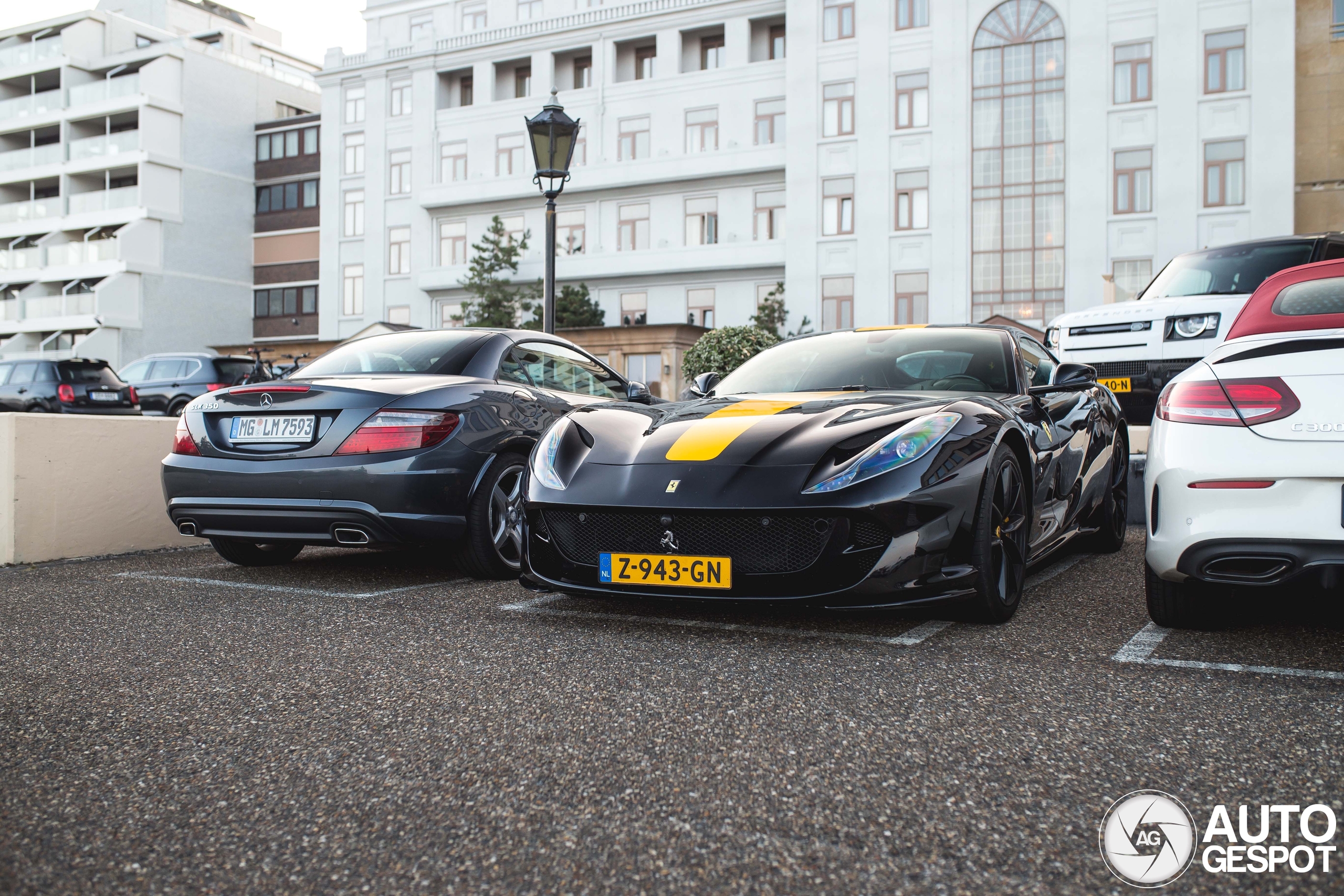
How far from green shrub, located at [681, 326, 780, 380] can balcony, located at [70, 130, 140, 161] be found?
1390 inches

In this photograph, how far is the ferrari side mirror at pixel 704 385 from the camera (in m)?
5.09

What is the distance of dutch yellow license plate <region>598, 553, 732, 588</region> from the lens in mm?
3479

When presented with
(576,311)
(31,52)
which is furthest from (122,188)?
(576,311)

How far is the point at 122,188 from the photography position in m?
49.5

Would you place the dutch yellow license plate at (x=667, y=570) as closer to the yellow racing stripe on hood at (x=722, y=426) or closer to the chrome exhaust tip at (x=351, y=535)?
the yellow racing stripe on hood at (x=722, y=426)

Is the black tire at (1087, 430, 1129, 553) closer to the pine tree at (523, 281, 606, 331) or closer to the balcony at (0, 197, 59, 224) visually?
the pine tree at (523, 281, 606, 331)

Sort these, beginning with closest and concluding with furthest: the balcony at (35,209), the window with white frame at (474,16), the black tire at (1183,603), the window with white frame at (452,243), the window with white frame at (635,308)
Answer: the black tire at (1183,603) < the window with white frame at (635,308) < the window with white frame at (452,243) < the window with white frame at (474,16) < the balcony at (35,209)

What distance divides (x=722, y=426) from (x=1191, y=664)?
1.80m

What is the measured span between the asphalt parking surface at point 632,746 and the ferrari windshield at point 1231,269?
5.82 meters

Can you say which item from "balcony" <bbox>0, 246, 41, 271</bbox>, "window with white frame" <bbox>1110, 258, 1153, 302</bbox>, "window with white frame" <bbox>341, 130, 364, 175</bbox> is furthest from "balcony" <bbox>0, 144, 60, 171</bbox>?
"window with white frame" <bbox>1110, 258, 1153, 302</bbox>

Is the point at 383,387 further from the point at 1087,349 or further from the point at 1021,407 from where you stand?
the point at 1087,349

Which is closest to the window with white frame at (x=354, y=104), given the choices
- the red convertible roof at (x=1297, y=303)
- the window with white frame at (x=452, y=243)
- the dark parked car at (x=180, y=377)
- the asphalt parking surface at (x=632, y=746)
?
the window with white frame at (x=452, y=243)

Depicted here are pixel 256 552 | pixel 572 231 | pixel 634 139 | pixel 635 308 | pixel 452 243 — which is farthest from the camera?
pixel 452 243

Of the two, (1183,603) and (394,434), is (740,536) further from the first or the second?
(394,434)
